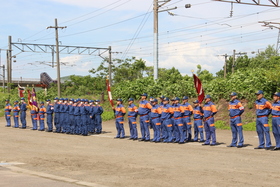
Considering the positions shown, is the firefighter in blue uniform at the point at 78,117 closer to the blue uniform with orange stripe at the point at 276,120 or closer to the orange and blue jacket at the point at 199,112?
the orange and blue jacket at the point at 199,112

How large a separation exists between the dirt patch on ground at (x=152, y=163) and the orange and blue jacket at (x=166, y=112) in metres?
1.55

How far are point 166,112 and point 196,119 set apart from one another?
1.33 meters

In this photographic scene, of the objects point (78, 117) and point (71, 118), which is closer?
point (78, 117)

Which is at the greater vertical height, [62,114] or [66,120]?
[62,114]

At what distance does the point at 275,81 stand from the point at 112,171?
1682cm

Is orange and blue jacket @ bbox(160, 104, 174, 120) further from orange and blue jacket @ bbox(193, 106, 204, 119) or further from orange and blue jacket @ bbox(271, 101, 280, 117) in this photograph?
→ orange and blue jacket @ bbox(271, 101, 280, 117)

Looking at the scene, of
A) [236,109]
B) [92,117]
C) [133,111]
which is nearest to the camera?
[236,109]

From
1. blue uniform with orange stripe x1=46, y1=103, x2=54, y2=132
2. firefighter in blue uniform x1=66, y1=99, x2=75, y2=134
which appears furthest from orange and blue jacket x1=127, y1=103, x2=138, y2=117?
blue uniform with orange stripe x1=46, y1=103, x2=54, y2=132

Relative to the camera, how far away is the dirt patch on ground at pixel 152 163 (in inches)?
375

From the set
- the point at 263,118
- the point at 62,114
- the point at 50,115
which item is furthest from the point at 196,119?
the point at 50,115

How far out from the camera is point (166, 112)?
60.1 ft

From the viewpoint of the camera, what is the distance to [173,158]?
43.1 ft

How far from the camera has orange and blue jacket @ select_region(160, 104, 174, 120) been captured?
59.8 feet

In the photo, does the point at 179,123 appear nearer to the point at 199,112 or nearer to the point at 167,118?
the point at 167,118
